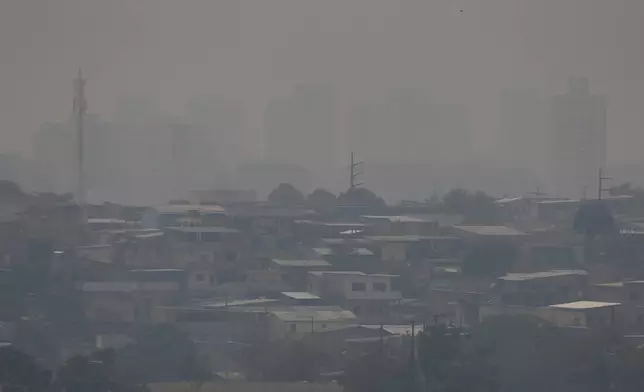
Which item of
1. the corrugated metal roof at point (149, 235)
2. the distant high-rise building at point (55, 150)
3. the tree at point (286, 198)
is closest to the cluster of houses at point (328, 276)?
→ the corrugated metal roof at point (149, 235)

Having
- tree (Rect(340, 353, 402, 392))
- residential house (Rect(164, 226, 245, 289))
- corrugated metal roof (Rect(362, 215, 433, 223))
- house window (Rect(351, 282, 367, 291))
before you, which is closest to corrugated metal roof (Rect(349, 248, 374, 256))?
residential house (Rect(164, 226, 245, 289))

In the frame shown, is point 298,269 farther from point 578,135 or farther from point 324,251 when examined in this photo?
point 578,135

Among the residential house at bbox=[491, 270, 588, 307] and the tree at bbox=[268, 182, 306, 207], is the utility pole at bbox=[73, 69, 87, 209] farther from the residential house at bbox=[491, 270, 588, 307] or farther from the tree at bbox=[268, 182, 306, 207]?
the residential house at bbox=[491, 270, 588, 307]

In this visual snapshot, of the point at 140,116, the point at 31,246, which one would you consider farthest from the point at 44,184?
the point at 31,246

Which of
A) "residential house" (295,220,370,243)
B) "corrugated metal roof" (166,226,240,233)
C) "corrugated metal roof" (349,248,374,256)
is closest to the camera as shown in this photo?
"corrugated metal roof" (349,248,374,256)

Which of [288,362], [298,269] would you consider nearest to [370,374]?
[288,362]

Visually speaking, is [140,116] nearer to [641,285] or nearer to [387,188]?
[387,188]

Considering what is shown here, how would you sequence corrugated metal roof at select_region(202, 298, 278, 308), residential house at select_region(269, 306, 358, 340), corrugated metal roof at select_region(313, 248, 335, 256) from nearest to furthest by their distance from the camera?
residential house at select_region(269, 306, 358, 340)
corrugated metal roof at select_region(202, 298, 278, 308)
corrugated metal roof at select_region(313, 248, 335, 256)
